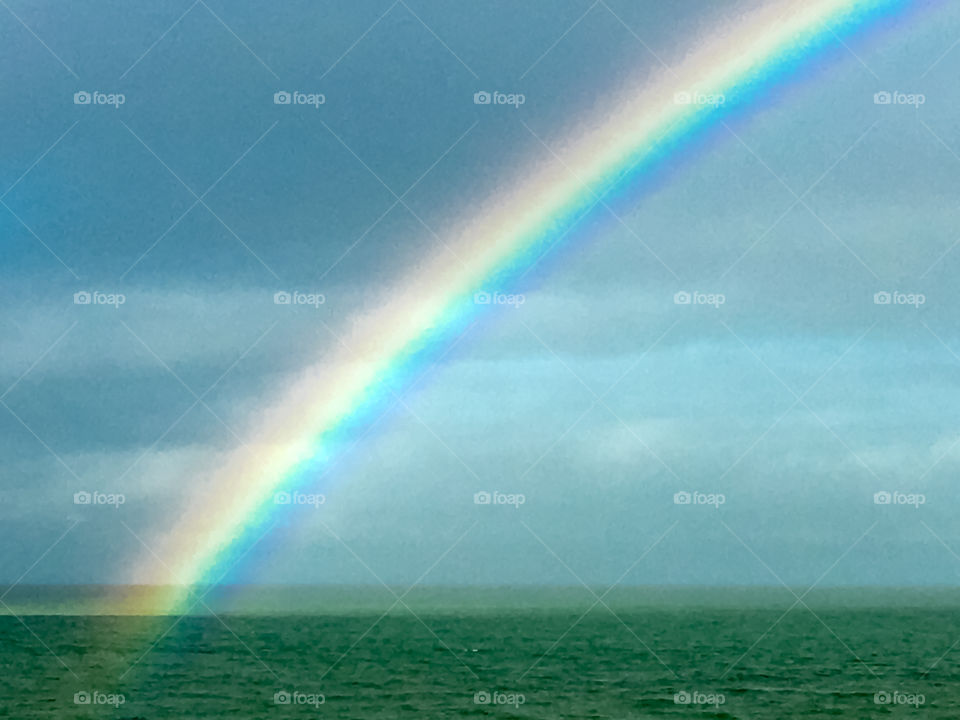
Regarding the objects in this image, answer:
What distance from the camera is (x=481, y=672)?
63.0 meters

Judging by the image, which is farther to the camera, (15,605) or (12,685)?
(15,605)

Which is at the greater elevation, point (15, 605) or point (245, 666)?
point (15, 605)

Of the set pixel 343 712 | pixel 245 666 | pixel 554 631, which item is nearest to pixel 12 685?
pixel 245 666

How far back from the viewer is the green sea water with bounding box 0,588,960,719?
49094mm

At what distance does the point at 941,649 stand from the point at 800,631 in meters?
21.5

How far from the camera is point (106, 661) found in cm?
7131

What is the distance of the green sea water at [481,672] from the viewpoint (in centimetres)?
4909

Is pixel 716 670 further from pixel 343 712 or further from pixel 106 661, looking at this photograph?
pixel 106 661

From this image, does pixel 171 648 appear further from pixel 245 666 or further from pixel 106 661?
pixel 245 666

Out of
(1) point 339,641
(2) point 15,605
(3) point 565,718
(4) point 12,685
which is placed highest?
(2) point 15,605

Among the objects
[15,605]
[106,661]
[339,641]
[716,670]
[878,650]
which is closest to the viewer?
[716,670]

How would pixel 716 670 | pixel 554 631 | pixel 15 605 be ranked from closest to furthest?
pixel 716 670, pixel 554 631, pixel 15 605

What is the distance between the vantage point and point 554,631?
323 feet

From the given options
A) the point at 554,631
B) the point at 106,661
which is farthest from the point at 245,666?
the point at 554,631
